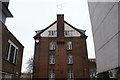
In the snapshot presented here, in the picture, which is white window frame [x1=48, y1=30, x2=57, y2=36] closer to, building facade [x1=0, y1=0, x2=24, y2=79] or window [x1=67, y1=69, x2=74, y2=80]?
window [x1=67, y1=69, x2=74, y2=80]

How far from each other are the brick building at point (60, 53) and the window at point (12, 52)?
950cm

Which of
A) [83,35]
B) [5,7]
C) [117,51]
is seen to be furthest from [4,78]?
[83,35]

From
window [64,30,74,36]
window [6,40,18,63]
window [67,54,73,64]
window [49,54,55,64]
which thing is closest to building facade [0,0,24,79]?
window [6,40,18,63]

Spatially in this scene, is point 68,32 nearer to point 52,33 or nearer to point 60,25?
point 60,25

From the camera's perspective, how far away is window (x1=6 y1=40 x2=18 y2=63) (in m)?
11.1

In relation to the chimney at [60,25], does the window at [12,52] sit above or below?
below

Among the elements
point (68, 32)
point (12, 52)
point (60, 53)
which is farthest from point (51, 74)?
point (12, 52)

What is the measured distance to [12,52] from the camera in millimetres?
11906

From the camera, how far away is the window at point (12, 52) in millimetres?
11108

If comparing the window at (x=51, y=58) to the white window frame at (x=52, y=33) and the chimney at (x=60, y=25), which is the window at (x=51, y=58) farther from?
the white window frame at (x=52, y=33)

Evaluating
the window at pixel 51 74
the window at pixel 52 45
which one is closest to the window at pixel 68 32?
the window at pixel 52 45

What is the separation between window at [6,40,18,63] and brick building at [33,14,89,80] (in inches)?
374

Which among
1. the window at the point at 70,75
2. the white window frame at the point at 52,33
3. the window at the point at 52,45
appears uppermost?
the white window frame at the point at 52,33

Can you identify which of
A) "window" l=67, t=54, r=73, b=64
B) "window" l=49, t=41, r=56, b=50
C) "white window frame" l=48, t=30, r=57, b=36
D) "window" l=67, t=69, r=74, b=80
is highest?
"white window frame" l=48, t=30, r=57, b=36
